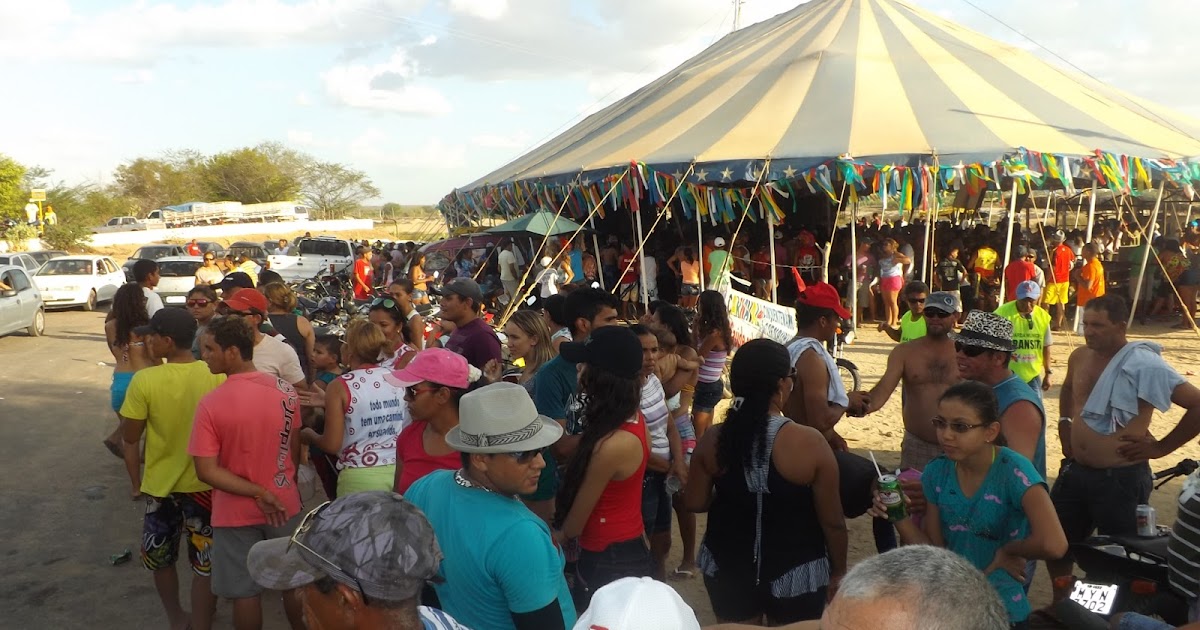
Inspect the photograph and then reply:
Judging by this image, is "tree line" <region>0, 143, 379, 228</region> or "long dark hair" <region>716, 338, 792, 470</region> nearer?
"long dark hair" <region>716, 338, 792, 470</region>

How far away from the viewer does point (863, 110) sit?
42.5 ft

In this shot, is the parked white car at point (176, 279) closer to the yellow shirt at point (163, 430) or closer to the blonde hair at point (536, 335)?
the yellow shirt at point (163, 430)

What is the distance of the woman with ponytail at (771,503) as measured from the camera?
3.04m

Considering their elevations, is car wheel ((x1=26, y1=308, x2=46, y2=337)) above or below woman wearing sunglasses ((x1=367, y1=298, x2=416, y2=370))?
below

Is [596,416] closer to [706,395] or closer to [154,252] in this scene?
[706,395]

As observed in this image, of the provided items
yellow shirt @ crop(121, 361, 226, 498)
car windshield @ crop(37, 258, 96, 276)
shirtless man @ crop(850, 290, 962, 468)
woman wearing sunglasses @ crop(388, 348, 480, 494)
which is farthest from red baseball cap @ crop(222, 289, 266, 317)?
car windshield @ crop(37, 258, 96, 276)

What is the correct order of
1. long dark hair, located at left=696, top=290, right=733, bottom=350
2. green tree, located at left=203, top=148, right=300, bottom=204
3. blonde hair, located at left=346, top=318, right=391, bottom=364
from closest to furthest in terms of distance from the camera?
1. blonde hair, located at left=346, top=318, right=391, bottom=364
2. long dark hair, located at left=696, top=290, right=733, bottom=350
3. green tree, located at left=203, top=148, right=300, bottom=204

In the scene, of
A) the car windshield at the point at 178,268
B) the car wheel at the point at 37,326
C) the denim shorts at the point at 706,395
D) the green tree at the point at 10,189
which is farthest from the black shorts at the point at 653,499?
the green tree at the point at 10,189

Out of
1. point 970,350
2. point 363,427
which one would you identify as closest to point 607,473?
point 363,427

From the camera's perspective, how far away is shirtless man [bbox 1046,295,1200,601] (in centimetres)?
408

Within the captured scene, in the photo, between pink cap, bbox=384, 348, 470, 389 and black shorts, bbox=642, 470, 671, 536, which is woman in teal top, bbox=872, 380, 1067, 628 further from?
pink cap, bbox=384, 348, 470, 389

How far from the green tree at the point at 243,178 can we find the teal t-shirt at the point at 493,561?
76085mm

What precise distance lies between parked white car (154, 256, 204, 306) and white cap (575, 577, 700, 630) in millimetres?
19755

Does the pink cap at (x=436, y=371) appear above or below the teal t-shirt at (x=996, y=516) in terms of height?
above
